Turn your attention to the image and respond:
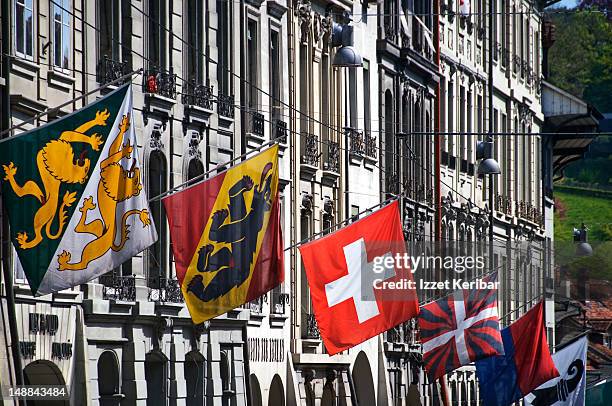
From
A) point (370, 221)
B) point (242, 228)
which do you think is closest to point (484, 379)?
point (370, 221)

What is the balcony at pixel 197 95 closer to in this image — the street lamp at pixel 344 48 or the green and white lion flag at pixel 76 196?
the street lamp at pixel 344 48

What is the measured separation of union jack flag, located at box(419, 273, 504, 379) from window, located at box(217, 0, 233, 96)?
924 cm

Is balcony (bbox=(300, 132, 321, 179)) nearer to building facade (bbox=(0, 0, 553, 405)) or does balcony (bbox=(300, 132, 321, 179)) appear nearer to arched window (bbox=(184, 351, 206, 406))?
building facade (bbox=(0, 0, 553, 405))

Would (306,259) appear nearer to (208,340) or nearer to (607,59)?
(208,340)

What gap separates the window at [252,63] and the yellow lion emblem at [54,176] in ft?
54.7

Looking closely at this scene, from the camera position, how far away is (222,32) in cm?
3959

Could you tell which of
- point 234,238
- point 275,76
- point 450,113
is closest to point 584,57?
point 450,113

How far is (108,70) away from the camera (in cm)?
3288

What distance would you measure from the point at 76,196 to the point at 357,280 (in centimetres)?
1112

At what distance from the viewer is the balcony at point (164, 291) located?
35.3 m

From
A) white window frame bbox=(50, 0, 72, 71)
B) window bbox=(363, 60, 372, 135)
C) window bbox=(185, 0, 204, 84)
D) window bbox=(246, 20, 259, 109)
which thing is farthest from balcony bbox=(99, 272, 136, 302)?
window bbox=(363, 60, 372, 135)

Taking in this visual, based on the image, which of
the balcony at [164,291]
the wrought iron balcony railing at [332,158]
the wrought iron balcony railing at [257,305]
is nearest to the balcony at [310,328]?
the wrought iron balcony railing at [257,305]

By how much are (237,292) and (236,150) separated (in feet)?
36.8

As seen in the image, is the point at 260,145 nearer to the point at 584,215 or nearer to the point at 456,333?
the point at 456,333
